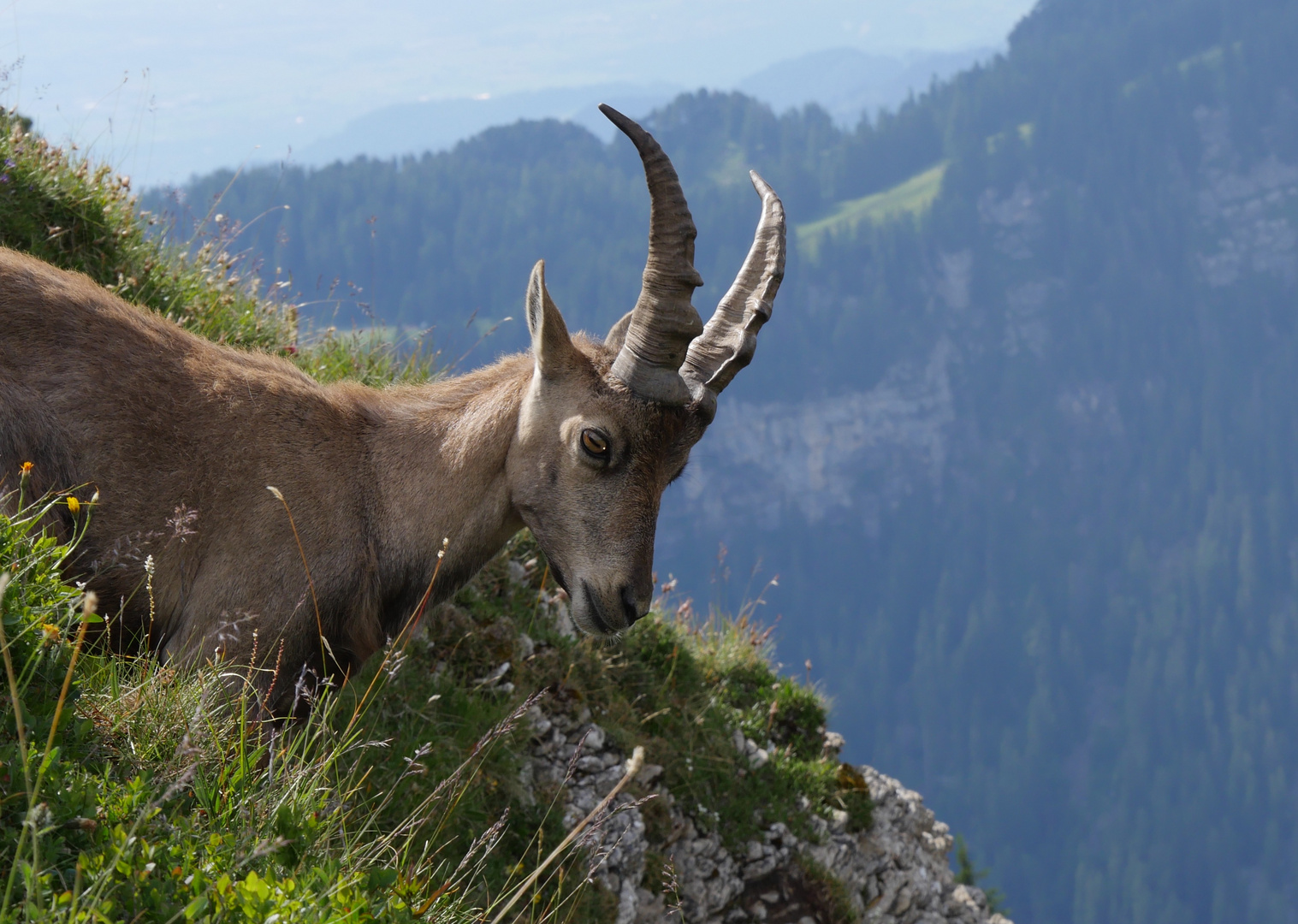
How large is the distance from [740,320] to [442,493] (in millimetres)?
2307

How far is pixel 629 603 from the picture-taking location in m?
5.70

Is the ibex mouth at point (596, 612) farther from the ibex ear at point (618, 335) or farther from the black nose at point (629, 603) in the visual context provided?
the ibex ear at point (618, 335)

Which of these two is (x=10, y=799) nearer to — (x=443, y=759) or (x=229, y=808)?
(x=229, y=808)

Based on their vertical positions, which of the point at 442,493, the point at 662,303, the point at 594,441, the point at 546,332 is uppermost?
the point at 662,303

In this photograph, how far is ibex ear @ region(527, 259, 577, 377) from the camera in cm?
569

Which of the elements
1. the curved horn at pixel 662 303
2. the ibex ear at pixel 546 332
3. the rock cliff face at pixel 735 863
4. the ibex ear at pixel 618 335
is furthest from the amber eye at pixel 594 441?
the rock cliff face at pixel 735 863

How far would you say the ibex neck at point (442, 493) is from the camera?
5801 mm

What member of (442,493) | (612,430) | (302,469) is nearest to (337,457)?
(302,469)

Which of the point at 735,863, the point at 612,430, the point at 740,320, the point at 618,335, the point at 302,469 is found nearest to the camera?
the point at 302,469

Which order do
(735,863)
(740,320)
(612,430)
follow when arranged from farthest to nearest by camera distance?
1. (735,863)
2. (740,320)
3. (612,430)

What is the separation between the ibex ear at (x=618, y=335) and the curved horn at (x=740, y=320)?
17.0 inches

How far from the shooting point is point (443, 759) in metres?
7.36

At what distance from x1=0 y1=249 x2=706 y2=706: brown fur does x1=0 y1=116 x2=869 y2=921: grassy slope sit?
0.44 metres

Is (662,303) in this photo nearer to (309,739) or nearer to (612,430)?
(612,430)
